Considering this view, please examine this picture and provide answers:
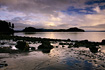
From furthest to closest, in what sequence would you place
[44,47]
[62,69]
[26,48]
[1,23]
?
[1,23] < [44,47] < [26,48] < [62,69]

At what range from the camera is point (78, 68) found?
9.06 metres

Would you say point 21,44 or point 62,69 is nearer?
point 62,69

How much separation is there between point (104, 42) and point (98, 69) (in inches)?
1193

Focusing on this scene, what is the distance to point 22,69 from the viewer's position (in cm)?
817

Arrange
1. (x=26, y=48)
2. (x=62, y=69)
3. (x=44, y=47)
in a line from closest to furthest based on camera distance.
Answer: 1. (x=62, y=69)
2. (x=26, y=48)
3. (x=44, y=47)

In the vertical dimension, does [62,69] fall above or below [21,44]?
below

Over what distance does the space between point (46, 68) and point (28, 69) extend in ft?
5.65

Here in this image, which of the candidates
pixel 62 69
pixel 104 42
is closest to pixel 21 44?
pixel 62 69

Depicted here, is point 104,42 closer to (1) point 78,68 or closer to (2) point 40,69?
(1) point 78,68

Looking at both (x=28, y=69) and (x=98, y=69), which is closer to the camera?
(x=28, y=69)

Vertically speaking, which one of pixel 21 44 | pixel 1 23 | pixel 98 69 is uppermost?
pixel 1 23

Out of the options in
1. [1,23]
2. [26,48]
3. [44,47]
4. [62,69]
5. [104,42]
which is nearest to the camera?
[62,69]

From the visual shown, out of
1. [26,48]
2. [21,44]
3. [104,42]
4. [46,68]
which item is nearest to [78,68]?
[46,68]

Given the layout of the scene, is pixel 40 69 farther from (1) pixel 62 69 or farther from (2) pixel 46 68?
(1) pixel 62 69
